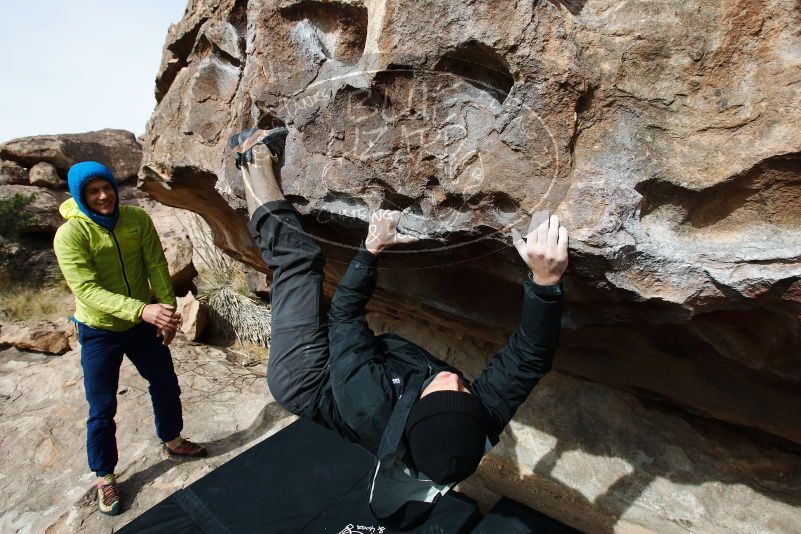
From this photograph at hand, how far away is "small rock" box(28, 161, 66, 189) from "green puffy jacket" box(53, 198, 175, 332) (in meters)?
5.89

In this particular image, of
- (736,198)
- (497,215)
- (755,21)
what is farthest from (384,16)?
(736,198)

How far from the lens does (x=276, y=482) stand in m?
2.51

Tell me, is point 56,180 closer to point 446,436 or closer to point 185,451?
point 185,451

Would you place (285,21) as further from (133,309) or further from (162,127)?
(133,309)

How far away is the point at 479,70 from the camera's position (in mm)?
1604

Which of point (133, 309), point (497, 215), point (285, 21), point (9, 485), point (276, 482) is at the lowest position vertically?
point (9, 485)

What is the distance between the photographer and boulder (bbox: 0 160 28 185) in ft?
23.6

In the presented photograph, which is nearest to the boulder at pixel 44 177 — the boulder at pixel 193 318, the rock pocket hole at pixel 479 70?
the boulder at pixel 193 318

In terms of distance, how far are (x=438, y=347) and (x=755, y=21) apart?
1.91 metres

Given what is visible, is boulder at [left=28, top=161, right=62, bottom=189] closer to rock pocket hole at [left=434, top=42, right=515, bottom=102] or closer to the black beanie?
rock pocket hole at [left=434, top=42, right=515, bottom=102]

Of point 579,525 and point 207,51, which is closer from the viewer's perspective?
point 579,525

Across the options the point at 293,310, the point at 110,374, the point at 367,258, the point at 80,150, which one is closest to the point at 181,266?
the point at 110,374

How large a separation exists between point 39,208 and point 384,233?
21.9 ft

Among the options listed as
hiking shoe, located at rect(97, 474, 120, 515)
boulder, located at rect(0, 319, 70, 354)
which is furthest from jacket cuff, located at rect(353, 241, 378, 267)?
boulder, located at rect(0, 319, 70, 354)
